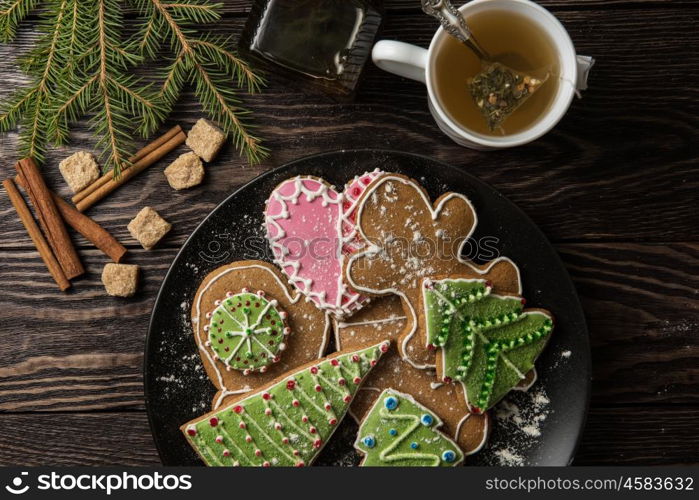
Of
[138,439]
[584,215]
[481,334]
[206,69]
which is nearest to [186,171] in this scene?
[206,69]

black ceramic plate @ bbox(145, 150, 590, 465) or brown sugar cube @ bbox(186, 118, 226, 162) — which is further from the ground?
brown sugar cube @ bbox(186, 118, 226, 162)

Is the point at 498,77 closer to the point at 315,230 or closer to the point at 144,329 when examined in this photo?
the point at 315,230

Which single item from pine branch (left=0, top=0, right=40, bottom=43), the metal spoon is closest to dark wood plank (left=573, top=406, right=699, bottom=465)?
the metal spoon

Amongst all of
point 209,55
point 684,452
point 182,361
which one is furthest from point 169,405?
point 684,452

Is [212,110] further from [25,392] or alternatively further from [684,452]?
[684,452]

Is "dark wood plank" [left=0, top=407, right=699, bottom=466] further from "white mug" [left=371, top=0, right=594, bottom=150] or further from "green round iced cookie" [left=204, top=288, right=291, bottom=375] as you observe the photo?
"white mug" [left=371, top=0, right=594, bottom=150]

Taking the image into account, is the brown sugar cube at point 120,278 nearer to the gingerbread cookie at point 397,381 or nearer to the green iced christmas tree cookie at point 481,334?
the gingerbread cookie at point 397,381
